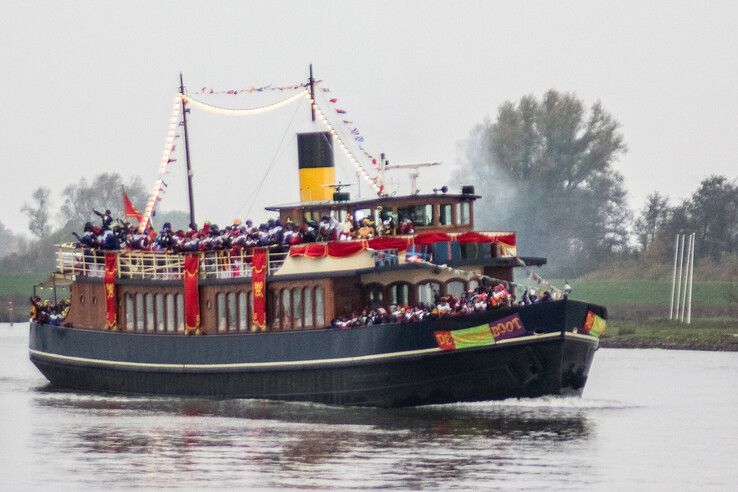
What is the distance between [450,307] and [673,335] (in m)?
24.2

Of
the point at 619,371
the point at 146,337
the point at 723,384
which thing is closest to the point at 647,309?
the point at 619,371

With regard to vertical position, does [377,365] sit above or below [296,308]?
below

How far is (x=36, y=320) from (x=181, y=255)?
8062 mm

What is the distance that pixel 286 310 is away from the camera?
1879 inches

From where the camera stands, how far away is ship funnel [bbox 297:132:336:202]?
52031mm

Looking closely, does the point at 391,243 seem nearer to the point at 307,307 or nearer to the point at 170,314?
the point at 307,307

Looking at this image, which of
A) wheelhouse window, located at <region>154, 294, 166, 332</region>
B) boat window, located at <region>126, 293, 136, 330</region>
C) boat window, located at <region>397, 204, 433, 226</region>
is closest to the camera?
boat window, located at <region>397, 204, 433, 226</region>

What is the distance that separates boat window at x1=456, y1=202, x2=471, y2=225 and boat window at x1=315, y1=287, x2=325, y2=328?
4.17 metres

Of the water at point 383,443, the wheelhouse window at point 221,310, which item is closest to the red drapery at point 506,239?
the water at point 383,443

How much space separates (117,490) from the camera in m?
35.4

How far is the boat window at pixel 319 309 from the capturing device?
4662 cm

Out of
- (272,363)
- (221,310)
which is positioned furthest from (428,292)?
(221,310)

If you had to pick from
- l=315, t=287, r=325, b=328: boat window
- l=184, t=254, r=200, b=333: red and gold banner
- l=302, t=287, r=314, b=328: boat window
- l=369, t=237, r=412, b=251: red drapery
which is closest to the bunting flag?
l=369, t=237, r=412, b=251: red drapery

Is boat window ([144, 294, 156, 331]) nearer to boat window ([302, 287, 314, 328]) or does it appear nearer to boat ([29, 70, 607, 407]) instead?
boat ([29, 70, 607, 407])
